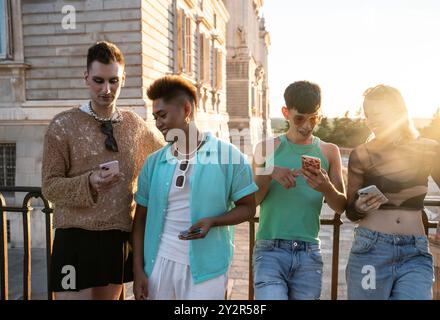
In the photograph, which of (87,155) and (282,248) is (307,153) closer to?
(282,248)

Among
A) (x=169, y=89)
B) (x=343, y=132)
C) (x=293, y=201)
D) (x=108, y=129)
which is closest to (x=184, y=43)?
(x=108, y=129)

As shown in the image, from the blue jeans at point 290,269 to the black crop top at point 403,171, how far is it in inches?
14.8

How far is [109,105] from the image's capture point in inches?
97.8

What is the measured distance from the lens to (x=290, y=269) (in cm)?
237

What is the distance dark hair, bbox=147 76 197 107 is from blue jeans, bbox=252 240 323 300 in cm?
105

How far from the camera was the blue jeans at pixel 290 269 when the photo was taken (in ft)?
7.63

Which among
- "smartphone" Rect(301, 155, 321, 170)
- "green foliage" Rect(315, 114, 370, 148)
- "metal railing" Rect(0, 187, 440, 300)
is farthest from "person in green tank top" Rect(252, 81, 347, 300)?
"green foliage" Rect(315, 114, 370, 148)

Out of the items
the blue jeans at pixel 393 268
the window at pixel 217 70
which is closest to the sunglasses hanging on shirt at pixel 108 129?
the blue jeans at pixel 393 268

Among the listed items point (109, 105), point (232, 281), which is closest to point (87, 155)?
point (109, 105)

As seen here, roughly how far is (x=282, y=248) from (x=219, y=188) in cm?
56

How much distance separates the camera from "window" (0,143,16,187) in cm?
1169

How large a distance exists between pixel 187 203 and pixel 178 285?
473 millimetres

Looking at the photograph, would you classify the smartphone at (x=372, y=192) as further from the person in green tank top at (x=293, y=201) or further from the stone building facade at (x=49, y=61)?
the stone building facade at (x=49, y=61)

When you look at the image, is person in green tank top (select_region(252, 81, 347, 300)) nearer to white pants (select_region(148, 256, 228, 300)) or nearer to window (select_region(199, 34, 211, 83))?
white pants (select_region(148, 256, 228, 300))
